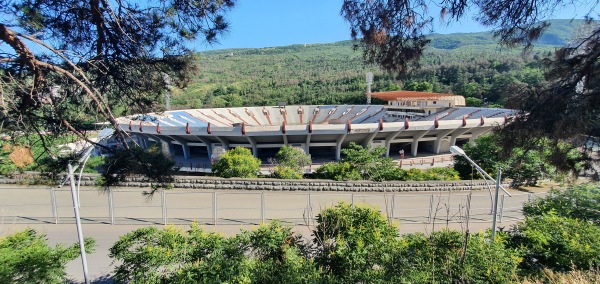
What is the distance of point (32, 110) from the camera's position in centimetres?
351

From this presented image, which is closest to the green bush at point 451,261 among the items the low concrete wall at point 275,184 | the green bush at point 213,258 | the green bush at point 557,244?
the green bush at point 557,244

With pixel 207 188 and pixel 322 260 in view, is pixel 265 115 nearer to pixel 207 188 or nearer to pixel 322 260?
pixel 207 188

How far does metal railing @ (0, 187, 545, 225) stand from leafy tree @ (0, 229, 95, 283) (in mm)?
2567

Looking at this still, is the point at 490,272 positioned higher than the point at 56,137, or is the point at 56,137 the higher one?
the point at 56,137

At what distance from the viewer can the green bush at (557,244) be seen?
452 centimetres

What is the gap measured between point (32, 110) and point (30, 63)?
24.7 inches

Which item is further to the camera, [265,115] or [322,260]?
[265,115]

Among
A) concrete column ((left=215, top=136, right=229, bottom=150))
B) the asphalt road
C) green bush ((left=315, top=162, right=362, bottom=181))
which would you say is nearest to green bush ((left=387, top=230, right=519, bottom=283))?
the asphalt road

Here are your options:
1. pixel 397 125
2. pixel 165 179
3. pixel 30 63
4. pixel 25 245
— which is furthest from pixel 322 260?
pixel 397 125

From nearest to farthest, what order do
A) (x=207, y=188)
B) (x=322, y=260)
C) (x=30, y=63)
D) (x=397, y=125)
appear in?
(x=30, y=63), (x=322, y=260), (x=207, y=188), (x=397, y=125)

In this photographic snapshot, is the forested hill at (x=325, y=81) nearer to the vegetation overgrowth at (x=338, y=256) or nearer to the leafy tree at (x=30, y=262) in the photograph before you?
the vegetation overgrowth at (x=338, y=256)

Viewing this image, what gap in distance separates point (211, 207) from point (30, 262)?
4.82 m

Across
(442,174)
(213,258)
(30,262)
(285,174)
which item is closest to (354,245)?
(213,258)

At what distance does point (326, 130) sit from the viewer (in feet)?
67.6
